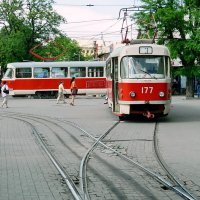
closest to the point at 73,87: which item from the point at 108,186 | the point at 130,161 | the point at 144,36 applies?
the point at 144,36

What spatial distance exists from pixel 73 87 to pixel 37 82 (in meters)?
12.0

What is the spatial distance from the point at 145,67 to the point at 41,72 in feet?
89.1

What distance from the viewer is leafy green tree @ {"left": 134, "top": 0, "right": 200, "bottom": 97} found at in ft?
127

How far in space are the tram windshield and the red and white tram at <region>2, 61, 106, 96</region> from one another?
2578cm

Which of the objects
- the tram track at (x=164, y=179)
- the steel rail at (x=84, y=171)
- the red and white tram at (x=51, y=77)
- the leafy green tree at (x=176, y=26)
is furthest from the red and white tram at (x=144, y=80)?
the red and white tram at (x=51, y=77)

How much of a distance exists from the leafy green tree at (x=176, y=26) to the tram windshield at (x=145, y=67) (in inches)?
735

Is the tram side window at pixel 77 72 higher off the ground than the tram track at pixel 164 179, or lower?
higher

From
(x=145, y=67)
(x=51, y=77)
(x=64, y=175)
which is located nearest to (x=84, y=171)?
(x=64, y=175)

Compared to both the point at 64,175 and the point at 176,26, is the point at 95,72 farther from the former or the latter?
the point at 64,175

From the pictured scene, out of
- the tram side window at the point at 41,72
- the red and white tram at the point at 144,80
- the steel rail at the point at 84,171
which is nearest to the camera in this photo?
the steel rail at the point at 84,171

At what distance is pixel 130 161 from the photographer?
410 inches

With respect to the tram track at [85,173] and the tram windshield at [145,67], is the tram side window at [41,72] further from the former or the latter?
the tram track at [85,173]

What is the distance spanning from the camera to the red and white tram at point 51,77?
45.6m

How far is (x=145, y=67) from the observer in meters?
19.6
